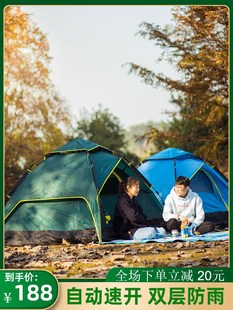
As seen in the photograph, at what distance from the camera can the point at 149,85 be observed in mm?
16109

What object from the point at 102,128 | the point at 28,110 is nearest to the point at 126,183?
the point at 28,110

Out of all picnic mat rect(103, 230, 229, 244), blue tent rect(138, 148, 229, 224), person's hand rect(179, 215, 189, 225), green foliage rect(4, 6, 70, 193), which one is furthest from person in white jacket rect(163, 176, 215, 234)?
green foliage rect(4, 6, 70, 193)

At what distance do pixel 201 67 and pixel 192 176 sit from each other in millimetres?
6042

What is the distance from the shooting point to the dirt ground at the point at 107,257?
599cm

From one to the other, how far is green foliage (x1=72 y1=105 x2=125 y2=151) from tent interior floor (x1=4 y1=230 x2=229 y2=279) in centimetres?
1696

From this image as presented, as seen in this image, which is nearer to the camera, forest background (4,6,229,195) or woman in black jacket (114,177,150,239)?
woman in black jacket (114,177,150,239)

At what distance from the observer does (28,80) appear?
19703mm

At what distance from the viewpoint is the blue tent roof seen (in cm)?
927

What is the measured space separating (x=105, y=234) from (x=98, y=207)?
0.54 metres

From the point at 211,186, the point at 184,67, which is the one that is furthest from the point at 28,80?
the point at 211,186

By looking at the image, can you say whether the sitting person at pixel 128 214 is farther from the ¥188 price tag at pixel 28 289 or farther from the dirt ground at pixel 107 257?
the ¥188 price tag at pixel 28 289

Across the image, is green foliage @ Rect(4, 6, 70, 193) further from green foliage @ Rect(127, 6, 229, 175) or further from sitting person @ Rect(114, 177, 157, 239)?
sitting person @ Rect(114, 177, 157, 239)

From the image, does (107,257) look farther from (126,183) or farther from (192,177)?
(192,177)

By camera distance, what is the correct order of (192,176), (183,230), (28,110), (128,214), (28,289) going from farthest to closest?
1. (28,110)
2. (192,176)
3. (128,214)
4. (183,230)
5. (28,289)
